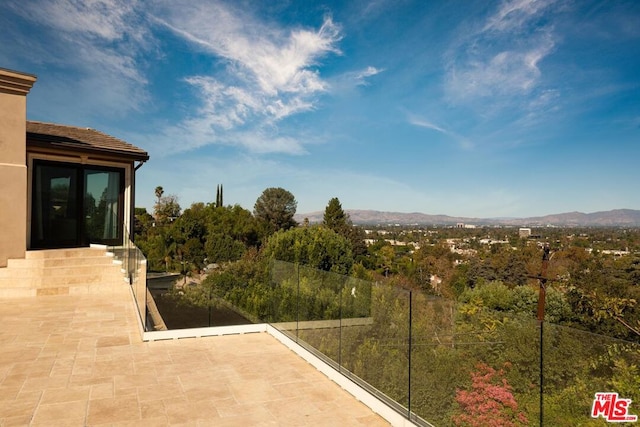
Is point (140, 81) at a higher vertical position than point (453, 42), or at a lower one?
lower

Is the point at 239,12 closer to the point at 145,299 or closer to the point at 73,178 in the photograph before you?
the point at 73,178

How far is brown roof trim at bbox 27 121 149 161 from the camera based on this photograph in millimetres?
10383

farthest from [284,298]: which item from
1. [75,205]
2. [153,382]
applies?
[75,205]

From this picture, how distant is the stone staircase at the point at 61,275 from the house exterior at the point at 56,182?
1.74ft

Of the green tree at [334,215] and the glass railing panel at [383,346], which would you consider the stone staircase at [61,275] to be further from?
the green tree at [334,215]

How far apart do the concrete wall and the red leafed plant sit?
10278 mm

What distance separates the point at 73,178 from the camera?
11.1 metres

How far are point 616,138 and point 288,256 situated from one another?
145 ft

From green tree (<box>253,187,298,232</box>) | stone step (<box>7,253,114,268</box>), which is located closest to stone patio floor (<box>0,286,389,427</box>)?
stone step (<box>7,253,114,268</box>)

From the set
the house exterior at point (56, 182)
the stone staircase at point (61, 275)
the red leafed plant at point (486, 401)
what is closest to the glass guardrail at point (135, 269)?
the stone staircase at point (61, 275)

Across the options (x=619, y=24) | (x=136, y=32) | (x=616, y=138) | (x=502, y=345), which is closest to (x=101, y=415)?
(x=502, y=345)

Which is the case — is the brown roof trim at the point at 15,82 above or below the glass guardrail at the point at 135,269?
above

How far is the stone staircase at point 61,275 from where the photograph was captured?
349 inches

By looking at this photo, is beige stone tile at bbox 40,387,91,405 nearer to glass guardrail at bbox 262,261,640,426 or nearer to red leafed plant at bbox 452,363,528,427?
glass guardrail at bbox 262,261,640,426
